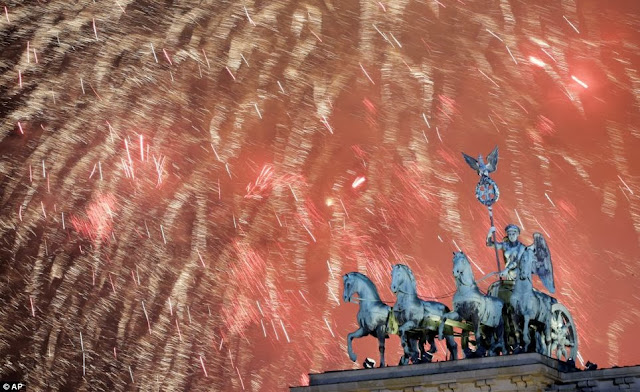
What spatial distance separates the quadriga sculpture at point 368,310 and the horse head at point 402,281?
517 mm

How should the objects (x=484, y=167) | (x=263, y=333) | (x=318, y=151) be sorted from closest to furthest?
1. (x=484, y=167)
2. (x=318, y=151)
3. (x=263, y=333)

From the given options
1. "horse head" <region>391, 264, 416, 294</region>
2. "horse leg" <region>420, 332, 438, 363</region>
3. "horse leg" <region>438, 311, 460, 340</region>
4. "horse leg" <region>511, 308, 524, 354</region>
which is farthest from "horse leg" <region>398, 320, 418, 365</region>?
"horse leg" <region>511, 308, 524, 354</region>

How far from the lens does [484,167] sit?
95.2ft

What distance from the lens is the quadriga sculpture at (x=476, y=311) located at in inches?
1041

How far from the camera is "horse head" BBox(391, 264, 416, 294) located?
27281mm

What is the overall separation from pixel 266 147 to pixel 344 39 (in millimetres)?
4384

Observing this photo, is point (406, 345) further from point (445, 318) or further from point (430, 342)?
point (445, 318)

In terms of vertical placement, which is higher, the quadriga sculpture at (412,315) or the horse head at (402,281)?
the horse head at (402,281)

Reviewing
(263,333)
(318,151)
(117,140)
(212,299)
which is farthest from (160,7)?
(263,333)

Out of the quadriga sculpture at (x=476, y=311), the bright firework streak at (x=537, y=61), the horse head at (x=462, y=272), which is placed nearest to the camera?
the quadriga sculpture at (x=476, y=311)

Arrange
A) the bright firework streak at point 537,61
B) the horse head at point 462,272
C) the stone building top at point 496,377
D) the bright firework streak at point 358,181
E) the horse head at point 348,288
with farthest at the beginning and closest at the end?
the bright firework streak at point 358,181
the bright firework streak at point 537,61
the horse head at point 348,288
the horse head at point 462,272
the stone building top at point 496,377

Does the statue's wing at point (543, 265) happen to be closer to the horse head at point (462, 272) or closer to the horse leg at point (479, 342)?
Result: the horse head at point (462, 272)

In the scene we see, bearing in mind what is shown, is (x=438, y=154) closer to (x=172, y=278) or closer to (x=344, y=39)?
(x=344, y=39)

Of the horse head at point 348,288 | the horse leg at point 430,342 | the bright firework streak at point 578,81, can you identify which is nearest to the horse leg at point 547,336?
the horse leg at point 430,342
